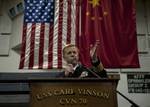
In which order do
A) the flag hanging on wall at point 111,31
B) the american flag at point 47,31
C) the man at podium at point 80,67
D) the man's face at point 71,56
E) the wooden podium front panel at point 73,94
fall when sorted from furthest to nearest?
1. the american flag at point 47,31
2. the flag hanging on wall at point 111,31
3. the man's face at point 71,56
4. the man at podium at point 80,67
5. the wooden podium front panel at point 73,94

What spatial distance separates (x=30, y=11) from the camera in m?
6.63

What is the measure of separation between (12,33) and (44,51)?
1.49 meters

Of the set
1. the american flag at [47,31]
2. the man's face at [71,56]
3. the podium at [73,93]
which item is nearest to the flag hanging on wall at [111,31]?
the american flag at [47,31]

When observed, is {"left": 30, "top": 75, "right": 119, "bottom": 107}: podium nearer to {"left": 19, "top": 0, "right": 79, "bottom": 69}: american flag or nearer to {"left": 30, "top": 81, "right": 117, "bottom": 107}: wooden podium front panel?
{"left": 30, "top": 81, "right": 117, "bottom": 107}: wooden podium front panel

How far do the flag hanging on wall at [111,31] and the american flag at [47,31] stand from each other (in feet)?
0.78

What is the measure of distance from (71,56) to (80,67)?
0.75ft

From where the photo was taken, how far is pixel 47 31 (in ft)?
21.6

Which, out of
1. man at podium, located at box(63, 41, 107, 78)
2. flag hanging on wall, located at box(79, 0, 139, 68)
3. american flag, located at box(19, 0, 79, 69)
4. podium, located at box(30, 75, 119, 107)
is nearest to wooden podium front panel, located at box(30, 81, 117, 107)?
podium, located at box(30, 75, 119, 107)

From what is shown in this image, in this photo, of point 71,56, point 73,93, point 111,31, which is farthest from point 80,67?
point 111,31

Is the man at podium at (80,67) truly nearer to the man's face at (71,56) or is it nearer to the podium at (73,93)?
the man's face at (71,56)

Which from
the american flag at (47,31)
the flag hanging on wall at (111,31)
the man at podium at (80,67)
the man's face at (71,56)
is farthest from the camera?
the american flag at (47,31)

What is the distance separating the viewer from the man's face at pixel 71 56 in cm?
395

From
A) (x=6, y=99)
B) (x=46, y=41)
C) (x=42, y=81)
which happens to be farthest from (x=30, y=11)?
(x=42, y=81)

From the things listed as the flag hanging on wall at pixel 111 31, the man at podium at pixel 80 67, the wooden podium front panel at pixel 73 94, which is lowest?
the wooden podium front panel at pixel 73 94
